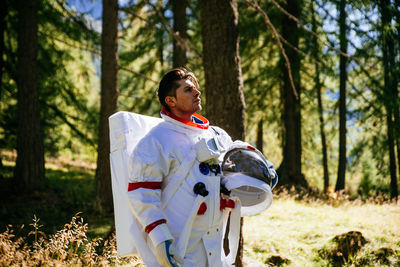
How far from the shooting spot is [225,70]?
4.06m

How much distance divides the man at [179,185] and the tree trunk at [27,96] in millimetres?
8032

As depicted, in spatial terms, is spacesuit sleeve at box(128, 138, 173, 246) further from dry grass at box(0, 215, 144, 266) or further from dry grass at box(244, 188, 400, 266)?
dry grass at box(244, 188, 400, 266)

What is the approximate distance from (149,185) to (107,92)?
5.94 m

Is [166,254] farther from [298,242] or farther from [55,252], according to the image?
[298,242]

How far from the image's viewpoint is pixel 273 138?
1861 centimetres

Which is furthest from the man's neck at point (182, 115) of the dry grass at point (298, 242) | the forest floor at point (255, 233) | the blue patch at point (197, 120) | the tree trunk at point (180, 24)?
the tree trunk at point (180, 24)

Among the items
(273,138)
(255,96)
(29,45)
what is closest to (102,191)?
(29,45)

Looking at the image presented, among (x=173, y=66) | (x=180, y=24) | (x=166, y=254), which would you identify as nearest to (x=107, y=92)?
(x=173, y=66)

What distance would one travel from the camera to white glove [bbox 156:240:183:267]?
2.14 m

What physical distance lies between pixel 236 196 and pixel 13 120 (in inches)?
→ 415

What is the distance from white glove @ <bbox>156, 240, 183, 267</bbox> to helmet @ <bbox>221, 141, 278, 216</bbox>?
2.23 feet

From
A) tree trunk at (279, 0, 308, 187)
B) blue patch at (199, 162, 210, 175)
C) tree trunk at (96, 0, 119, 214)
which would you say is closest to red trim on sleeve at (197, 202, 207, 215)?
blue patch at (199, 162, 210, 175)

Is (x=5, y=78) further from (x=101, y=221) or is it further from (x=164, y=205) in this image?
(x=164, y=205)

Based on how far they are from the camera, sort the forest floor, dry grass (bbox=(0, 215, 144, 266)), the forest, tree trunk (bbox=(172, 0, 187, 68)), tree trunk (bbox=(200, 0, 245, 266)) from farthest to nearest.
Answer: tree trunk (bbox=(172, 0, 187, 68))
the forest
tree trunk (bbox=(200, 0, 245, 266))
the forest floor
dry grass (bbox=(0, 215, 144, 266))
